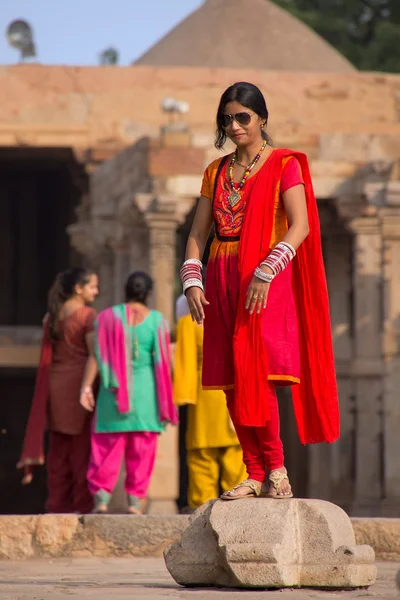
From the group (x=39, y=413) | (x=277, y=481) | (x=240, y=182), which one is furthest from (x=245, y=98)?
(x=39, y=413)

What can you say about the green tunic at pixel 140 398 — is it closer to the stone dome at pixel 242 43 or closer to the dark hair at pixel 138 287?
the dark hair at pixel 138 287

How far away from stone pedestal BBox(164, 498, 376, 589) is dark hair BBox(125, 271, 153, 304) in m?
3.02

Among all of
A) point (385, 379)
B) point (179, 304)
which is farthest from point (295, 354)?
point (385, 379)

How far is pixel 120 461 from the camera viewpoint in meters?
7.37

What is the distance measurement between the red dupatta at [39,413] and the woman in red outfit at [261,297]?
3.24 m

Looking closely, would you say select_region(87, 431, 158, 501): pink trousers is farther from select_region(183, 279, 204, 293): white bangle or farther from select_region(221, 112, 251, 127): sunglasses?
select_region(221, 112, 251, 127): sunglasses

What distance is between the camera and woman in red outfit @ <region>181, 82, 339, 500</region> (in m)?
4.49

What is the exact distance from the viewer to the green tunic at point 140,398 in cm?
732

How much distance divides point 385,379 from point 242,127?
7574 millimetres

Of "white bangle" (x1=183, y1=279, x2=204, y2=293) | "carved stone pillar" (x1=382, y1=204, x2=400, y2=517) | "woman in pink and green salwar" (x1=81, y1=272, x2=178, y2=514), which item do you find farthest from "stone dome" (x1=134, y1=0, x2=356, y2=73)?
"white bangle" (x1=183, y1=279, x2=204, y2=293)

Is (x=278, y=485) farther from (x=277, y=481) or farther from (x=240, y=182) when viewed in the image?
(x=240, y=182)

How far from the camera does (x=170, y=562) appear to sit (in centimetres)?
456

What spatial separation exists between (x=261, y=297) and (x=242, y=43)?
15.2 meters

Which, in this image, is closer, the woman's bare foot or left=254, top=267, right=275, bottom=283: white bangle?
left=254, top=267, right=275, bottom=283: white bangle
